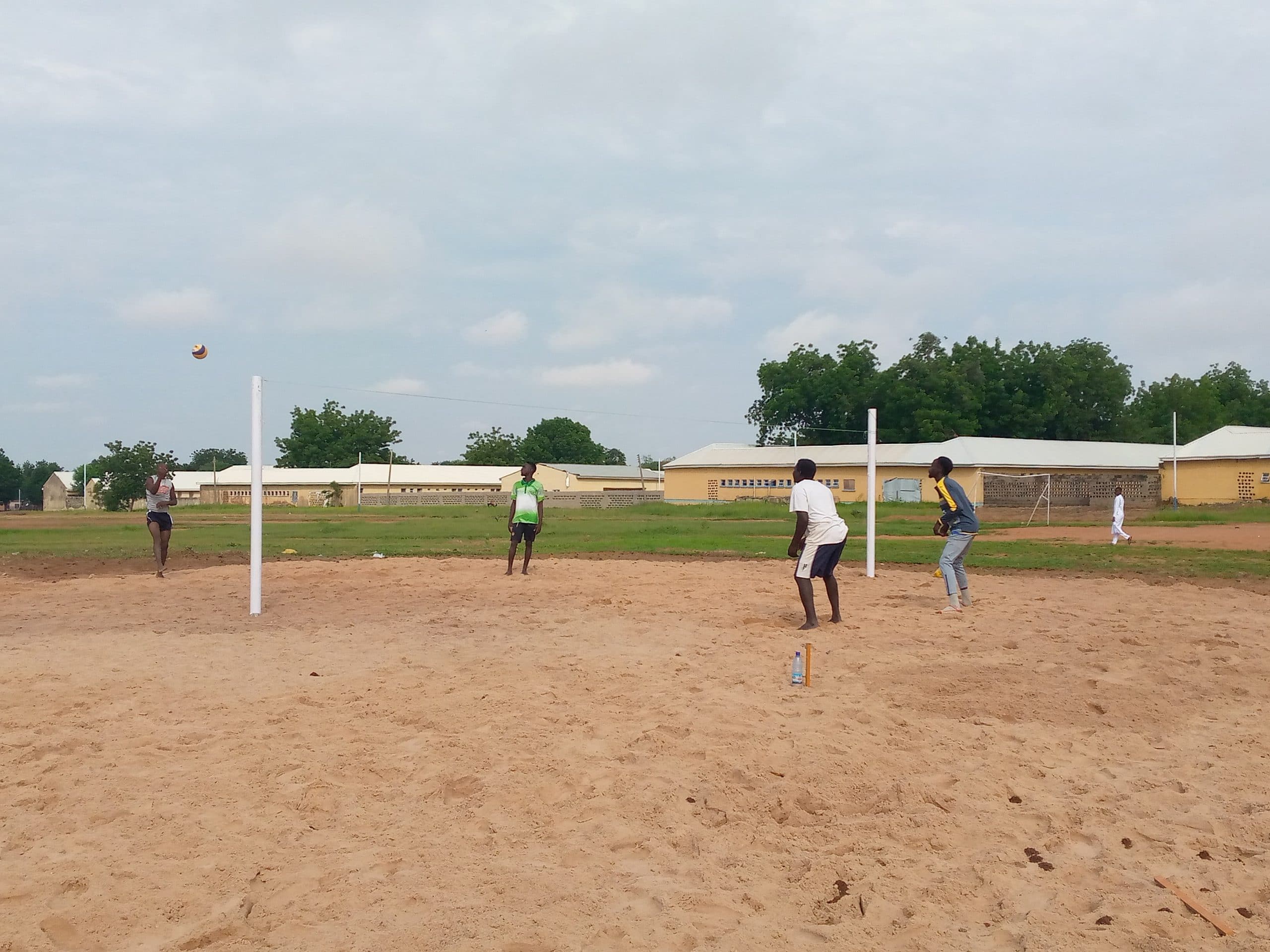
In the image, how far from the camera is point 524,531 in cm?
1526

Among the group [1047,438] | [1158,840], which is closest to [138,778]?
[1158,840]

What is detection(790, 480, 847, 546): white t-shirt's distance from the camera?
31.8 ft

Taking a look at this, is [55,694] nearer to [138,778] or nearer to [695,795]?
[138,778]

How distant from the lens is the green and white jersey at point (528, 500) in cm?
1498

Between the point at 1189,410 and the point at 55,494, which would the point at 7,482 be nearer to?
the point at 55,494

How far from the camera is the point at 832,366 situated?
7019 centimetres

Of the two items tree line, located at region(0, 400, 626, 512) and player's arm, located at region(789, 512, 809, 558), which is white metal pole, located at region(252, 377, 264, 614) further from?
tree line, located at region(0, 400, 626, 512)

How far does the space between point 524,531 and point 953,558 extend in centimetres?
664

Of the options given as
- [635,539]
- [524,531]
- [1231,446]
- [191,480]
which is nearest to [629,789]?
[524,531]

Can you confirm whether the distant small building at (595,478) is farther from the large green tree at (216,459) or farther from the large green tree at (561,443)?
the large green tree at (216,459)

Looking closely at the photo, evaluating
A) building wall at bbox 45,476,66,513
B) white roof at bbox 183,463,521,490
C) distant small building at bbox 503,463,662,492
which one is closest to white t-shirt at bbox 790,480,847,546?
distant small building at bbox 503,463,662,492

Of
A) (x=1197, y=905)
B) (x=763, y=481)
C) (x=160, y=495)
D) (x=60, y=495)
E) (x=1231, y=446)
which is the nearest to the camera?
(x=1197, y=905)

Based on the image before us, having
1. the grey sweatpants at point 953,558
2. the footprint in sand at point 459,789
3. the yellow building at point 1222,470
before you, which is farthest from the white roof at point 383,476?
the footprint in sand at point 459,789

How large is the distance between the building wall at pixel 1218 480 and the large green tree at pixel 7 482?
11433 centimetres
